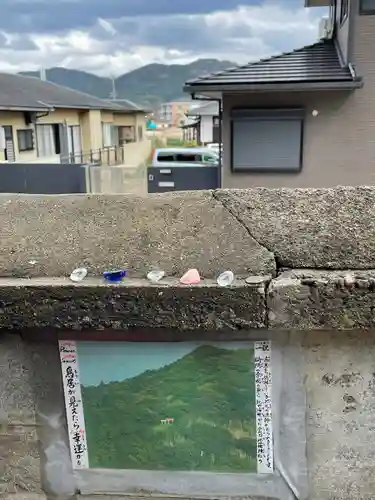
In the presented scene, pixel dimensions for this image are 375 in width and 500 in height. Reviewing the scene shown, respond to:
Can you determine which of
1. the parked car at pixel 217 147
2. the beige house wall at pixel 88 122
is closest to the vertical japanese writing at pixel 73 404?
the parked car at pixel 217 147

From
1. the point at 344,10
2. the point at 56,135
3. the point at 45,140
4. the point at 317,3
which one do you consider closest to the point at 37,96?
the point at 45,140

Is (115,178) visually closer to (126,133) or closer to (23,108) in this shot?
(23,108)

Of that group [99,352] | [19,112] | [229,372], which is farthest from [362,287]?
[19,112]

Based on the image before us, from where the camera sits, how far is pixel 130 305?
124 cm

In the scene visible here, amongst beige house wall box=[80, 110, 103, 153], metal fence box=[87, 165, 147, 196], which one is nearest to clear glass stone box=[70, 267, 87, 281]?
metal fence box=[87, 165, 147, 196]

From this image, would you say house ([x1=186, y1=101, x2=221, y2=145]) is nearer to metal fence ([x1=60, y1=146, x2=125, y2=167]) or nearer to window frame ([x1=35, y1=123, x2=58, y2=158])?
metal fence ([x1=60, y1=146, x2=125, y2=167])

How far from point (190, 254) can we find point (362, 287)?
43 centimetres

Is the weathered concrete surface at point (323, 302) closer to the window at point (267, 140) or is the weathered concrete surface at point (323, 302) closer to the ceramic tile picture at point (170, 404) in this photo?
the ceramic tile picture at point (170, 404)

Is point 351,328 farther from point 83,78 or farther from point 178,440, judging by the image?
point 83,78

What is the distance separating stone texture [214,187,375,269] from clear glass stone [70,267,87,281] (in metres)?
0.42

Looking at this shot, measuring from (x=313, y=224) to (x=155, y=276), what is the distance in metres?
0.43

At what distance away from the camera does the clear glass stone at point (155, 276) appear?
4.16ft

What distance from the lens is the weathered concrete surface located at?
1.19 metres

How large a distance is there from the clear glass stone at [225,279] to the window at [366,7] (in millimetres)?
10251
